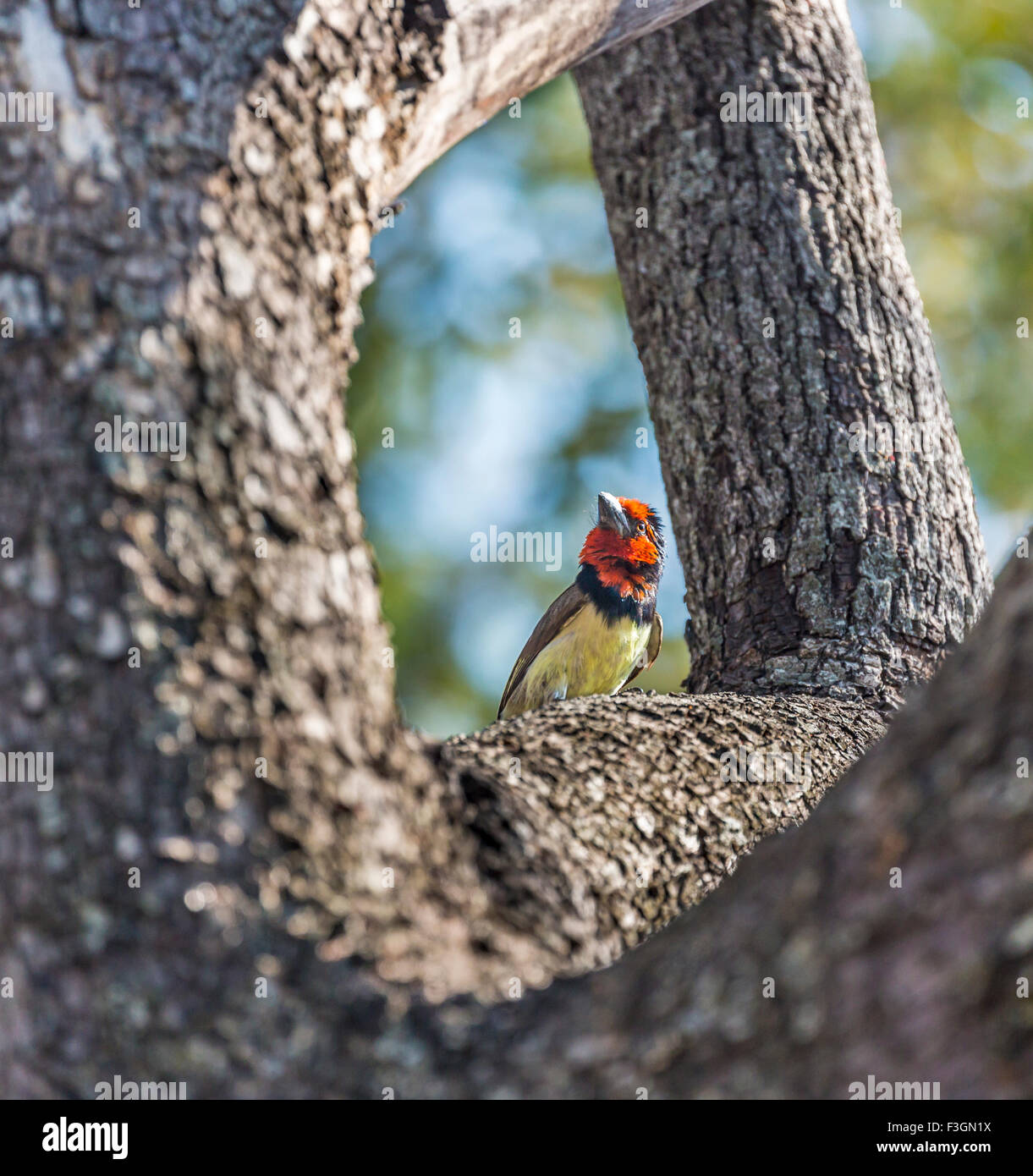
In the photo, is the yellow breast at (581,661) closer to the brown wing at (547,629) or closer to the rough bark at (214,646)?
the brown wing at (547,629)

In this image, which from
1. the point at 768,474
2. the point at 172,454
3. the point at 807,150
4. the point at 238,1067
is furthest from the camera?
the point at 807,150

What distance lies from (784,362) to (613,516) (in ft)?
8.64

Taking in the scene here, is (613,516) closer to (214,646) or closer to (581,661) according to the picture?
(581,661)

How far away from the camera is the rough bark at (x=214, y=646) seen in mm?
1304

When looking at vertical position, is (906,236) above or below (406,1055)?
above

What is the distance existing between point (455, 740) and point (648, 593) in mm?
3567

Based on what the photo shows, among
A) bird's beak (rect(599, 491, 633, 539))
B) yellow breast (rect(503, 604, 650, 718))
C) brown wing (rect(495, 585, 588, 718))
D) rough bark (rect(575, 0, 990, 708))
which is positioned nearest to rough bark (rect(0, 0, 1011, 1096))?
rough bark (rect(575, 0, 990, 708))

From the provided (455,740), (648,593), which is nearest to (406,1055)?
(455,740)

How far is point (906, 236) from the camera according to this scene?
786 centimetres

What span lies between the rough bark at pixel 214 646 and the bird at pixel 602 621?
3.61 metres

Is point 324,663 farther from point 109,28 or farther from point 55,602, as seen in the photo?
point 109,28

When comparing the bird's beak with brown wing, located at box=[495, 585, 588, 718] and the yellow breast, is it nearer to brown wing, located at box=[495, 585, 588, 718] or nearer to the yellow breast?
brown wing, located at box=[495, 585, 588, 718]

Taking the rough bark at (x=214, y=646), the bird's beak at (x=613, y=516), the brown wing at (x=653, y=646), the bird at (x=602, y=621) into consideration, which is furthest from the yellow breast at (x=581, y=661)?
the rough bark at (x=214, y=646)

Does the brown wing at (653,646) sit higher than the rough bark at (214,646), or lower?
higher
